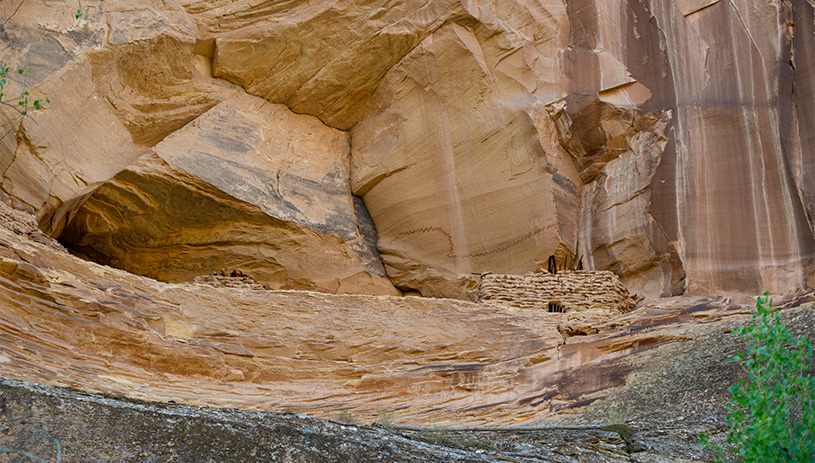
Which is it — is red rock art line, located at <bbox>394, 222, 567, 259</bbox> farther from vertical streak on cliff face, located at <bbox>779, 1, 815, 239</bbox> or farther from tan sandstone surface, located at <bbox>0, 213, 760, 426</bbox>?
vertical streak on cliff face, located at <bbox>779, 1, 815, 239</bbox>

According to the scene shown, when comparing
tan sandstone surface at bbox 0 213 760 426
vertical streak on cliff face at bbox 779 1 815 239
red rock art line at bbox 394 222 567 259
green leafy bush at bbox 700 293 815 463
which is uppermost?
vertical streak on cliff face at bbox 779 1 815 239

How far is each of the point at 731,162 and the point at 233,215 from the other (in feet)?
31.8

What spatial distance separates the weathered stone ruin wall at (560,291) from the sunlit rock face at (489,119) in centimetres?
223

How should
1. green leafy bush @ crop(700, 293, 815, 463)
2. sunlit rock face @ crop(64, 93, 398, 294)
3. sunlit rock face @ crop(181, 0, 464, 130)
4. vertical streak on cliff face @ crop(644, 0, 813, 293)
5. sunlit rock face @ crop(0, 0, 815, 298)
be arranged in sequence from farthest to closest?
sunlit rock face @ crop(181, 0, 464, 130) < sunlit rock face @ crop(64, 93, 398, 294) < sunlit rock face @ crop(0, 0, 815, 298) < vertical streak on cliff face @ crop(644, 0, 813, 293) < green leafy bush @ crop(700, 293, 815, 463)

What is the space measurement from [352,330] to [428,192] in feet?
20.6


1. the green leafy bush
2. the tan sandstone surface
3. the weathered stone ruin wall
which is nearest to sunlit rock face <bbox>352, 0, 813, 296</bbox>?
the weathered stone ruin wall

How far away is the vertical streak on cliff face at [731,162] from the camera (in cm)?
1564

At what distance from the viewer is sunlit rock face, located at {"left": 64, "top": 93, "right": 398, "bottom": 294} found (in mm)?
17031

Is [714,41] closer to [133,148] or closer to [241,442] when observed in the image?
[133,148]

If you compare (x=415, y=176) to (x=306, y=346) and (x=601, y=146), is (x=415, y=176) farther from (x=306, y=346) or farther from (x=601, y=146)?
(x=306, y=346)

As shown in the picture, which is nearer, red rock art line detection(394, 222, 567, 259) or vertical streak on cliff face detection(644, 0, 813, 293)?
vertical streak on cliff face detection(644, 0, 813, 293)

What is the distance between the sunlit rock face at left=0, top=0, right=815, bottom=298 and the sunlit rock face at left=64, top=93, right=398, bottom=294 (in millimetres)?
144

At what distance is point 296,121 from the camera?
776 inches

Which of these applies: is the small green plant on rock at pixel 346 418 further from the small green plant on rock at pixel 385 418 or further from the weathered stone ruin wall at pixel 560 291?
the weathered stone ruin wall at pixel 560 291
